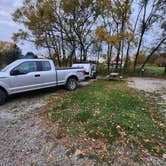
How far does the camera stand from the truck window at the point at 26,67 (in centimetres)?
611

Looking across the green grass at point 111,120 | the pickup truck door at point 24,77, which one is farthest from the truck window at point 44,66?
the green grass at point 111,120

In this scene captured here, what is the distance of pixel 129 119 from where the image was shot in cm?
408

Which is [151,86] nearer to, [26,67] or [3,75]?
[26,67]

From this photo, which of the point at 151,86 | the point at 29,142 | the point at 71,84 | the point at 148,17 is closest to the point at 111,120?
the point at 29,142

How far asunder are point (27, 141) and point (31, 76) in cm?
356

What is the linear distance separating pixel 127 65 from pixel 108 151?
58.0 ft

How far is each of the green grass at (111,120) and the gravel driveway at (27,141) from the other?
1.68 feet

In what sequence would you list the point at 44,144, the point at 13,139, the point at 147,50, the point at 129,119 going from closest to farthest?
1. the point at 44,144
2. the point at 13,139
3. the point at 129,119
4. the point at 147,50

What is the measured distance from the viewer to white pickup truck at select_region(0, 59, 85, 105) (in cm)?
576

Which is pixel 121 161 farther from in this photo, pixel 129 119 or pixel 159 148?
pixel 129 119

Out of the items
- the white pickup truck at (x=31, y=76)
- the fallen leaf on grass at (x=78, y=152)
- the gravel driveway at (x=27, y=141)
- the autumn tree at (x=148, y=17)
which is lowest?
the gravel driveway at (x=27, y=141)

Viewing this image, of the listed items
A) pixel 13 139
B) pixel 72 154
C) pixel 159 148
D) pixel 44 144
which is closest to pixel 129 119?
pixel 159 148

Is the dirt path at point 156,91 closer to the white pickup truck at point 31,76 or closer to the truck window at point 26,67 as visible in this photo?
the white pickup truck at point 31,76

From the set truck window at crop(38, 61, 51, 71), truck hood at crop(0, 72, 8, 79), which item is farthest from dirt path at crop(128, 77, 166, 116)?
truck hood at crop(0, 72, 8, 79)
